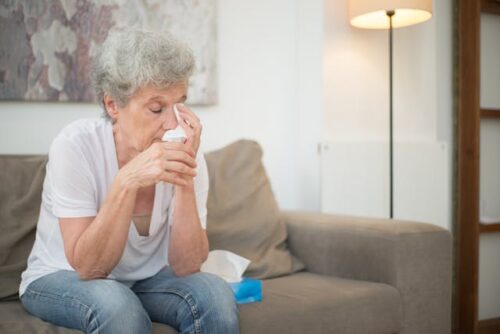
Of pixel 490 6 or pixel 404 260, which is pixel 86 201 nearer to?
pixel 404 260

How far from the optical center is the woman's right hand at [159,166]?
4.32ft

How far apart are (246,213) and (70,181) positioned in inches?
31.5

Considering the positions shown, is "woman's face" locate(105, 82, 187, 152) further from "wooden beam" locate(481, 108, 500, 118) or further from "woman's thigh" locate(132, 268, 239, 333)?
"wooden beam" locate(481, 108, 500, 118)

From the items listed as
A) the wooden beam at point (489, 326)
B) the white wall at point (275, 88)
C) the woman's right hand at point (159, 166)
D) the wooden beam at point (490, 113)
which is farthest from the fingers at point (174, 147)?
the wooden beam at point (489, 326)

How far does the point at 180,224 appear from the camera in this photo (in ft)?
4.77

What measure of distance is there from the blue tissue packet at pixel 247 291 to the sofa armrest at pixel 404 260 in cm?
43

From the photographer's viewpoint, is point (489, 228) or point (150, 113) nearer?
point (150, 113)

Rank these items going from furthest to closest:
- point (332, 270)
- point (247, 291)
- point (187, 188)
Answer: point (332, 270)
point (247, 291)
point (187, 188)

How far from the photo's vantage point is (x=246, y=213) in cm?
203

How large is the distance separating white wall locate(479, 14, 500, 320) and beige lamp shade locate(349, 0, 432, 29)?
0.62 metres

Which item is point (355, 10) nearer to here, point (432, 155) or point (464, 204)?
→ point (432, 155)

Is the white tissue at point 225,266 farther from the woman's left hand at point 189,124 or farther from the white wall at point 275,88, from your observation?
the white wall at point 275,88

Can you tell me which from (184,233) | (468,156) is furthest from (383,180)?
(184,233)

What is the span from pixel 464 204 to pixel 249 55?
116 cm
